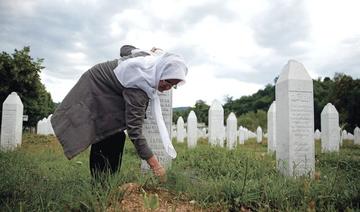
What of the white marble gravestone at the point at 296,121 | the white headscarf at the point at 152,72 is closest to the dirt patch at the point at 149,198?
the white headscarf at the point at 152,72

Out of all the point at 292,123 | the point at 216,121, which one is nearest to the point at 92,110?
the point at 292,123

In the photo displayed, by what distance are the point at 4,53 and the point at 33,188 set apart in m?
18.6

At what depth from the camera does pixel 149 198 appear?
8.29 ft

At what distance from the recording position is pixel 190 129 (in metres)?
13.1

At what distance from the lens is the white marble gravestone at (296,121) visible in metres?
6.18

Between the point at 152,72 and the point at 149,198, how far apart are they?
3.27 ft

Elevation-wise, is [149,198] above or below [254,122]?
below

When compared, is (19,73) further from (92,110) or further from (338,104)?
(338,104)

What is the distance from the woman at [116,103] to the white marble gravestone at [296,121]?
380cm

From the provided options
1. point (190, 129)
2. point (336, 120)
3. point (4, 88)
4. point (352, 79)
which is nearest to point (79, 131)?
point (190, 129)

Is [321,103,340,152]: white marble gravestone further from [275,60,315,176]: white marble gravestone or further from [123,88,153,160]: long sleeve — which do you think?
[123,88,153,160]: long sleeve

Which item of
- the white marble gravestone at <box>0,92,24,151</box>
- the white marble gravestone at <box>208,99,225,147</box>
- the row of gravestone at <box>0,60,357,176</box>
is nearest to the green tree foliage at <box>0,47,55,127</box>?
the white marble gravestone at <box>0,92,24,151</box>

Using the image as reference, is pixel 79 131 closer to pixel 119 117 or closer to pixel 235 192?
pixel 119 117

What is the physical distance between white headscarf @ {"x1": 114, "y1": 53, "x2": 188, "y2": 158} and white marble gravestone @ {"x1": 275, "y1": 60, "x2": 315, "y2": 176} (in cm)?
380
